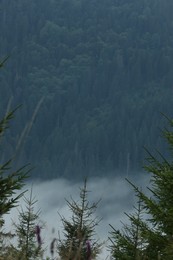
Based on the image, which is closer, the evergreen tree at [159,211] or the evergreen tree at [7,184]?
the evergreen tree at [7,184]

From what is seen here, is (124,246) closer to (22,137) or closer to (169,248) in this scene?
(169,248)

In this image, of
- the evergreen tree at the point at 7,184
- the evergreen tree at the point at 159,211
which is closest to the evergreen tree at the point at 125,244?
the evergreen tree at the point at 159,211

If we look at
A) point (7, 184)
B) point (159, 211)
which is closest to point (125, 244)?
point (159, 211)

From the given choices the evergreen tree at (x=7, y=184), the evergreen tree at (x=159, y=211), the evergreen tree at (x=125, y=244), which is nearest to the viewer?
the evergreen tree at (x=7, y=184)

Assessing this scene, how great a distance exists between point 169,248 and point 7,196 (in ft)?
6.69

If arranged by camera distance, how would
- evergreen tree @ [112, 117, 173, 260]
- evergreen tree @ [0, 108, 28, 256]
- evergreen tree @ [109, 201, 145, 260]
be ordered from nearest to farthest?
evergreen tree @ [0, 108, 28, 256]
evergreen tree @ [112, 117, 173, 260]
evergreen tree @ [109, 201, 145, 260]

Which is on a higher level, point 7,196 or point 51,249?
point 7,196

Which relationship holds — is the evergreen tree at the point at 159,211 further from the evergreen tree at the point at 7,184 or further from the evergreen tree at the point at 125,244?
the evergreen tree at the point at 7,184

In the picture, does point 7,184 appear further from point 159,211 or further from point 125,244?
point 125,244

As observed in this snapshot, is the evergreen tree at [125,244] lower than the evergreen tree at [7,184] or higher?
higher

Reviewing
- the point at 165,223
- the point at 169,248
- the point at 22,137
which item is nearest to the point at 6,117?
the point at 22,137

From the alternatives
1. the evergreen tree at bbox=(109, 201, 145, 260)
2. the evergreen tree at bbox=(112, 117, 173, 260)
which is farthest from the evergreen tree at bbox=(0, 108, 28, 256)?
the evergreen tree at bbox=(109, 201, 145, 260)

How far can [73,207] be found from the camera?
14.8 meters

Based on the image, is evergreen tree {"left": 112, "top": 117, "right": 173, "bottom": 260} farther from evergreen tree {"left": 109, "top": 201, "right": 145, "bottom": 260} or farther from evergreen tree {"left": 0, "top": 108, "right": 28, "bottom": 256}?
evergreen tree {"left": 0, "top": 108, "right": 28, "bottom": 256}
